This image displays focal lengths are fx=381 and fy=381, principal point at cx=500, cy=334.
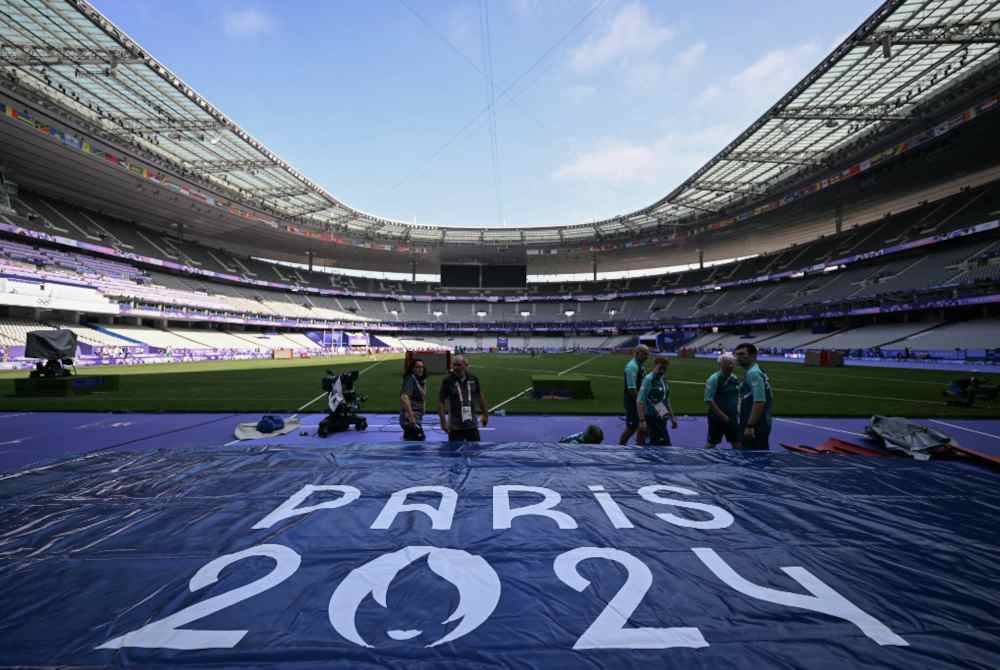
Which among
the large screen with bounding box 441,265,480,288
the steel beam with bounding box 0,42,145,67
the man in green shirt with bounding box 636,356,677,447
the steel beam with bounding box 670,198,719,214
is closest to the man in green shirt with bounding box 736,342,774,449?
the man in green shirt with bounding box 636,356,677,447

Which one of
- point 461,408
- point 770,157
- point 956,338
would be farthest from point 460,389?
point 956,338

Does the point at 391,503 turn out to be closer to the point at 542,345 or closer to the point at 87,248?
the point at 87,248

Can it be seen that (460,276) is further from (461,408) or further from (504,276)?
(461,408)

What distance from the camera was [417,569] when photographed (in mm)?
2543

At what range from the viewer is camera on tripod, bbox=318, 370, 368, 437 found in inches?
285

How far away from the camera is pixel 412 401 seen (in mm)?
6367

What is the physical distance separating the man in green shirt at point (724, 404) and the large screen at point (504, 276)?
6367 centimetres

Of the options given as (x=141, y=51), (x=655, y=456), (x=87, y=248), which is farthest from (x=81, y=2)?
(x=655, y=456)

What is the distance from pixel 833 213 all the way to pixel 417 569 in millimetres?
54667

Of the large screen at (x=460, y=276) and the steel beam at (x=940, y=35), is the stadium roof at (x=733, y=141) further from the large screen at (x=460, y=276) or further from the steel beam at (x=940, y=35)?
the large screen at (x=460, y=276)

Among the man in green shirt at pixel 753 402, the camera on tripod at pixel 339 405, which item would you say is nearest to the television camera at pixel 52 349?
the camera on tripod at pixel 339 405

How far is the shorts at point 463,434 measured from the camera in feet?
18.3

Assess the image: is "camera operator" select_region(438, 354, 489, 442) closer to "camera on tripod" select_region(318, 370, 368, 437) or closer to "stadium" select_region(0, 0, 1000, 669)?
"stadium" select_region(0, 0, 1000, 669)

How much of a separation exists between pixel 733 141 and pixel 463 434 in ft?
113
